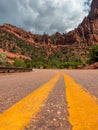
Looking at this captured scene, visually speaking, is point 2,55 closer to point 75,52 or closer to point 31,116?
point 31,116

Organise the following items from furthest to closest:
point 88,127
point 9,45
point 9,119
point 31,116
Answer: point 9,45 → point 31,116 → point 9,119 → point 88,127

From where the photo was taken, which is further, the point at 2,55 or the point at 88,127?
the point at 2,55

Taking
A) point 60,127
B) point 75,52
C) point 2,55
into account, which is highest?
point 75,52

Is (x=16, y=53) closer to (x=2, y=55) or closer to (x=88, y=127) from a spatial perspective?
(x=2, y=55)

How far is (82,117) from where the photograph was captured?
287cm

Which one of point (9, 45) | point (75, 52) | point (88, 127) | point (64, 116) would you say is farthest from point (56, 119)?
point (75, 52)

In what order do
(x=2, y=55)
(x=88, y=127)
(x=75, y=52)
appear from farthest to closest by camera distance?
(x=75, y=52)
(x=2, y=55)
(x=88, y=127)

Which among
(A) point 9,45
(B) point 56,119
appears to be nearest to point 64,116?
(B) point 56,119

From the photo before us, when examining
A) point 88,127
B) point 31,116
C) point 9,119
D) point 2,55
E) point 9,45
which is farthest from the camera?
point 9,45

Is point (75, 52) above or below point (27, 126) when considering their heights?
above

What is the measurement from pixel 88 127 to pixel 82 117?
0.44 metres

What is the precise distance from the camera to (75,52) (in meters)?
163

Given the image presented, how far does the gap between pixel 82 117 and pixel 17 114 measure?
860 mm

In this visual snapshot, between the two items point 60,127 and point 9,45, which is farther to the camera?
point 9,45
